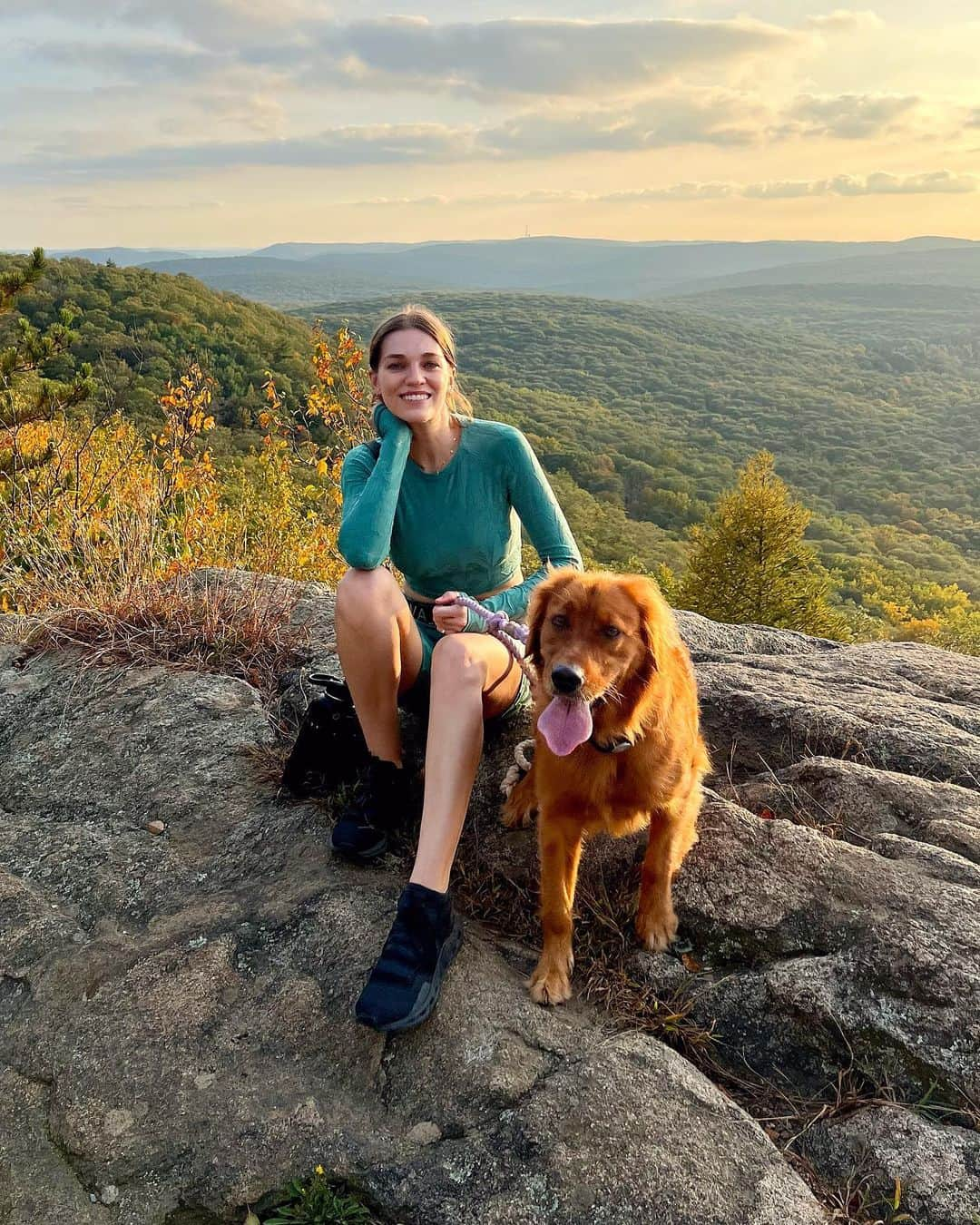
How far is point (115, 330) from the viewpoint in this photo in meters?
48.3

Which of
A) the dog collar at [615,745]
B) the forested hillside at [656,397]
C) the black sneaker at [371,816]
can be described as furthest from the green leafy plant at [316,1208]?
the forested hillside at [656,397]

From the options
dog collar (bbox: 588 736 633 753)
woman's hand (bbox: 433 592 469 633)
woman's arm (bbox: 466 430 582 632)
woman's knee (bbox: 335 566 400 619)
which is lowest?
dog collar (bbox: 588 736 633 753)

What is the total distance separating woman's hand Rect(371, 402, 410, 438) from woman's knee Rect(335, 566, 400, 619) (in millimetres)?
618

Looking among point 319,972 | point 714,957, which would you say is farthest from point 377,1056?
point 714,957

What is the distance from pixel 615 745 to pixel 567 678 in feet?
1.14

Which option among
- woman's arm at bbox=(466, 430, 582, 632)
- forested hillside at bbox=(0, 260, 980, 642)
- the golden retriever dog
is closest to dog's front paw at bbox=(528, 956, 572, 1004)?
the golden retriever dog

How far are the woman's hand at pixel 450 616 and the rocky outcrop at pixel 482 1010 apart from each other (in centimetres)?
79

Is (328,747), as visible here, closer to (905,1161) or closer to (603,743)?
(603,743)

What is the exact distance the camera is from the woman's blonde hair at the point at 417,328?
3.12 metres

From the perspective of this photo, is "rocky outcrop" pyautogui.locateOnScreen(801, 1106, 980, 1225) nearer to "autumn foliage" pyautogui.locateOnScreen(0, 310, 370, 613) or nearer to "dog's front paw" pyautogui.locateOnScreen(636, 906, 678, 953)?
"dog's front paw" pyautogui.locateOnScreen(636, 906, 678, 953)

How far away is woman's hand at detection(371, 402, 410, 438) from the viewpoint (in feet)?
10.3

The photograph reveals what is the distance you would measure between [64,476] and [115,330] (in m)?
47.7

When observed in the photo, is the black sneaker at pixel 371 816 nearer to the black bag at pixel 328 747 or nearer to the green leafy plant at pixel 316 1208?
the black bag at pixel 328 747

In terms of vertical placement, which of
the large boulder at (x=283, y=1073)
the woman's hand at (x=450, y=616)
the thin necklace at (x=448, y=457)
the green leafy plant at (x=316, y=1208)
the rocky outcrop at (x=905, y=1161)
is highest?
the thin necklace at (x=448, y=457)
